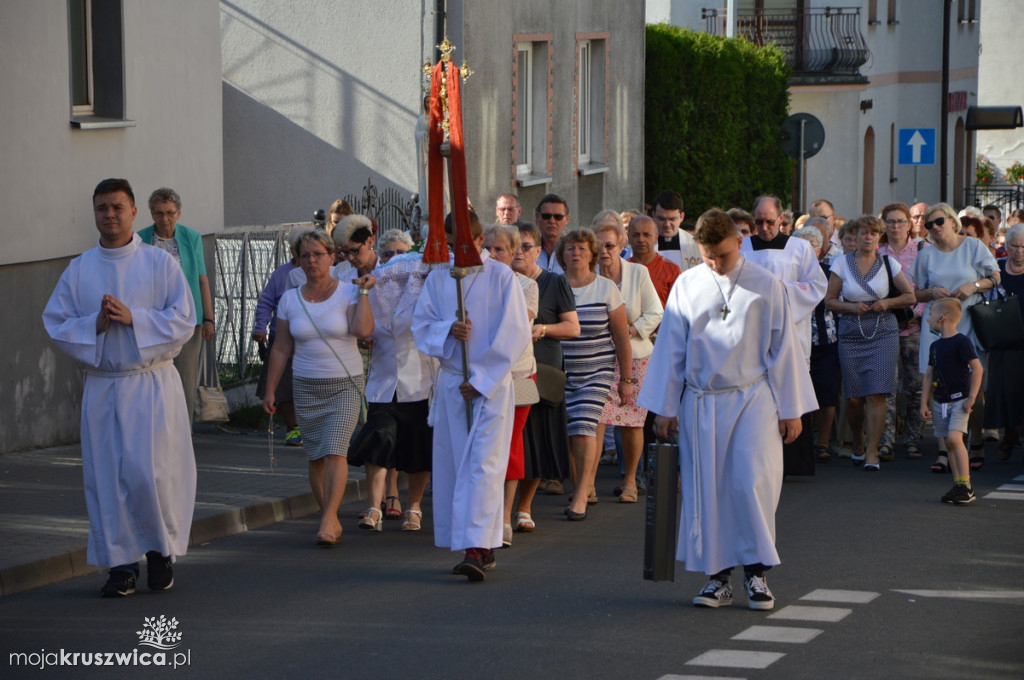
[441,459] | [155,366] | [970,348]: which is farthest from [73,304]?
[970,348]

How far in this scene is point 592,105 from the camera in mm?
24031

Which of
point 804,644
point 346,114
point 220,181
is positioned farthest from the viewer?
point 346,114

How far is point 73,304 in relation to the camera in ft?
27.5

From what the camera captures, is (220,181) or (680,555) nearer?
(680,555)

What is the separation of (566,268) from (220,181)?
19.6 feet

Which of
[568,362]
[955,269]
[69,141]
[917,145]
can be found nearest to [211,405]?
[69,141]

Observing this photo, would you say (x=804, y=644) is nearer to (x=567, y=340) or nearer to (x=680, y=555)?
(x=680, y=555)

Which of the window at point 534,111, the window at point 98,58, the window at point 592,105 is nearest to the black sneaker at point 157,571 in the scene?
the window at point 98,58

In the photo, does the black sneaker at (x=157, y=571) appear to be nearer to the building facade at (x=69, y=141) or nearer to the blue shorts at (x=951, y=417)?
the building facade at (x=69, y=141)

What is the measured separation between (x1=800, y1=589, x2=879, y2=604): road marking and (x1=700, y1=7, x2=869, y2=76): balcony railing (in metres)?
27.5

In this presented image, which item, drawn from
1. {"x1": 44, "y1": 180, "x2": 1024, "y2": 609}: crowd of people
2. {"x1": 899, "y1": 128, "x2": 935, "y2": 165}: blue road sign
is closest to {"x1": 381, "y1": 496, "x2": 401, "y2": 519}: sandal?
{"x1": 44, "y1": 180, "x2": 1024, "y2": 609}: crowd of people

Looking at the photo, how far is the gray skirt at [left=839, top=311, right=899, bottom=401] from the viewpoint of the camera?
13.2m

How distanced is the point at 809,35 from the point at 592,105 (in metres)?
12.7

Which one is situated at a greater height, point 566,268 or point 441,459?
point 566,268
